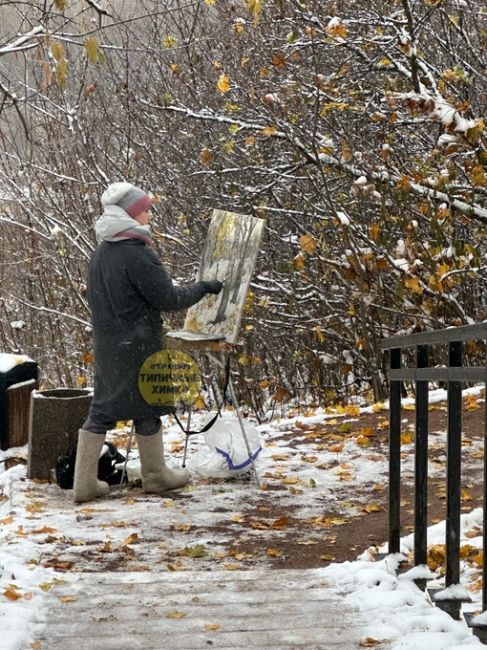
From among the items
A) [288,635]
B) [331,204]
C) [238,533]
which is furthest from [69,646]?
[331,204]

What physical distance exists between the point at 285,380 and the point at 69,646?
916 cm

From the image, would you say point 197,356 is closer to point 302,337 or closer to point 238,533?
point 302,337

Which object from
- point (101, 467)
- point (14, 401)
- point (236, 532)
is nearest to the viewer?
point (236, 532)

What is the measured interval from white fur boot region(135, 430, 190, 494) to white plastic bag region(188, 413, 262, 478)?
0.37 metres

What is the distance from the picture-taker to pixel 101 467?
7367 mm

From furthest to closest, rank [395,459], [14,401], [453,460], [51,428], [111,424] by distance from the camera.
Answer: [14,401] → [51,428] → [111,424] → [395,459] → [453,460]

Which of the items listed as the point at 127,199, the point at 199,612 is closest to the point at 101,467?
the point at 127,199

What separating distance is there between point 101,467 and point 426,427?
144 inches

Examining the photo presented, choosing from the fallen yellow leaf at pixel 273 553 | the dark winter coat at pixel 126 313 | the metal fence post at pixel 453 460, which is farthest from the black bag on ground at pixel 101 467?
the metal fence post at pixel 453 460

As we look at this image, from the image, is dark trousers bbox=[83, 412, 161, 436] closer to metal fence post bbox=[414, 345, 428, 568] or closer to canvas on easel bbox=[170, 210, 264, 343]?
canvas on easel bbox=[170, 210, 264, 343]

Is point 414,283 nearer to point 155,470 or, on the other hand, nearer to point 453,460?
point 155,470

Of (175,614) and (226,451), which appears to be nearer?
(175,614)

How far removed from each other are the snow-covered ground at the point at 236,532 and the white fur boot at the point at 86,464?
0.11 m

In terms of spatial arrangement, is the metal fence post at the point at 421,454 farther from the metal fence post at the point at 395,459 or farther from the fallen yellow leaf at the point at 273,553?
the fallen yellow leaf at the point at 273,553
